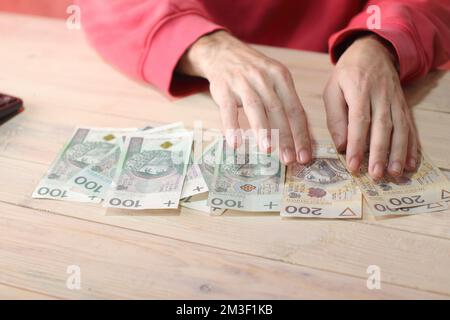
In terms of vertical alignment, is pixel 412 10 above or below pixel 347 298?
above

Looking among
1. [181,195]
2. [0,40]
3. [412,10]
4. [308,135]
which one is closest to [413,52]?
[412,10]

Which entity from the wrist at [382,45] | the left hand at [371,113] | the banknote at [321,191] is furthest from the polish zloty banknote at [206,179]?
the wrist at [382,45]

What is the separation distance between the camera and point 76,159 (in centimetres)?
83

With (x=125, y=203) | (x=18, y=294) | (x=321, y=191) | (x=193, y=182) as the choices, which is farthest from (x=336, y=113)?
(x=18, y=294)

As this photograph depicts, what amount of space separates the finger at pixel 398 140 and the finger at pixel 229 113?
0.79 feet

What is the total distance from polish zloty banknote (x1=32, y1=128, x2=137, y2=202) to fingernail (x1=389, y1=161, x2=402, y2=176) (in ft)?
1.44

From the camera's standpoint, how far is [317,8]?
1221mm

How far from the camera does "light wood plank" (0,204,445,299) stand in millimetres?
615

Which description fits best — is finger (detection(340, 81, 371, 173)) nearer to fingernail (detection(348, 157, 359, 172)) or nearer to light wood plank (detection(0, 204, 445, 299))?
fingernail (detection(348, 157, 359, 172))

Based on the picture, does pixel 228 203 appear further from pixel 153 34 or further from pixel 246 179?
pixel 153 34

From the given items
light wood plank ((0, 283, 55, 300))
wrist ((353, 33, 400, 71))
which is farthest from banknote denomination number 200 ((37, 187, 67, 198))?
wrist ((353, 33, 400, 71))

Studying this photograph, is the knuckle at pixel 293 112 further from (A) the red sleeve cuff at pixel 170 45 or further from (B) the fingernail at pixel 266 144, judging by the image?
(A) the red sleeve cuff at pixel 170 45

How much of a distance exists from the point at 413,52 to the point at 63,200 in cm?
68

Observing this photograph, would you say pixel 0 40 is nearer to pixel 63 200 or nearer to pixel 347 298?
pixel 63 200
